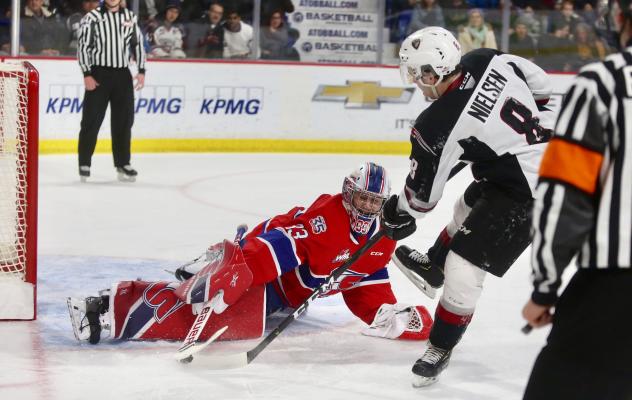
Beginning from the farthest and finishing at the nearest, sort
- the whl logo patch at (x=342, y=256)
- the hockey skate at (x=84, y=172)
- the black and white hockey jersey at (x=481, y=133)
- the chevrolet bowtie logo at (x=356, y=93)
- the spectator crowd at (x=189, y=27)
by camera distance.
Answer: the chevrolet bowtie logo at (x=356, y=93) < the spectator crowd at (x=189, y=27) < the hockey skate at (x=84, y=172) < the whl logo patch at (x=342, y=256) < the black and white hockey jersey at (x=481, y=133)

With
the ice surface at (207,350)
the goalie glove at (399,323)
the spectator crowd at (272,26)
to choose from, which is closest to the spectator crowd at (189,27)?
the spectator crowd at (272,26)

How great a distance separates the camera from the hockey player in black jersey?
308 cm

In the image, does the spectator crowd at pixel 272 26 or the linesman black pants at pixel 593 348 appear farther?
the spectator crowd at pixel 272 26

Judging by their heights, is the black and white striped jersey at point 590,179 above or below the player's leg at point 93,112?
above

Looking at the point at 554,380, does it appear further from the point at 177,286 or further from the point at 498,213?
the point at 177,286

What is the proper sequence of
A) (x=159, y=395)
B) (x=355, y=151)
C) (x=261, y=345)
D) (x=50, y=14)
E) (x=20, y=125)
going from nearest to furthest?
(x=159, y=395) → (x=261, y=345) → (x=20, y=125) → (x=50, y=14) → (x=355, y=151)

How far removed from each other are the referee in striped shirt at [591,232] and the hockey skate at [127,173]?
18.1 ft

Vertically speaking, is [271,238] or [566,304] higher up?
[566,304]

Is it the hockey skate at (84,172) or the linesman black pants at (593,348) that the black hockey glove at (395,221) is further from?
the hockey skate at (84,172)

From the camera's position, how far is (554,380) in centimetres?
183

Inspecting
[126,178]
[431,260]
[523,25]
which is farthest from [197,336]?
[523,25]

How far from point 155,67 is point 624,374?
6.98m

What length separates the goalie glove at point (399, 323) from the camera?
3.72 meters

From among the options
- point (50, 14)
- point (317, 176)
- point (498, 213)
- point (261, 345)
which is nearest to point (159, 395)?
point (261, 345)
